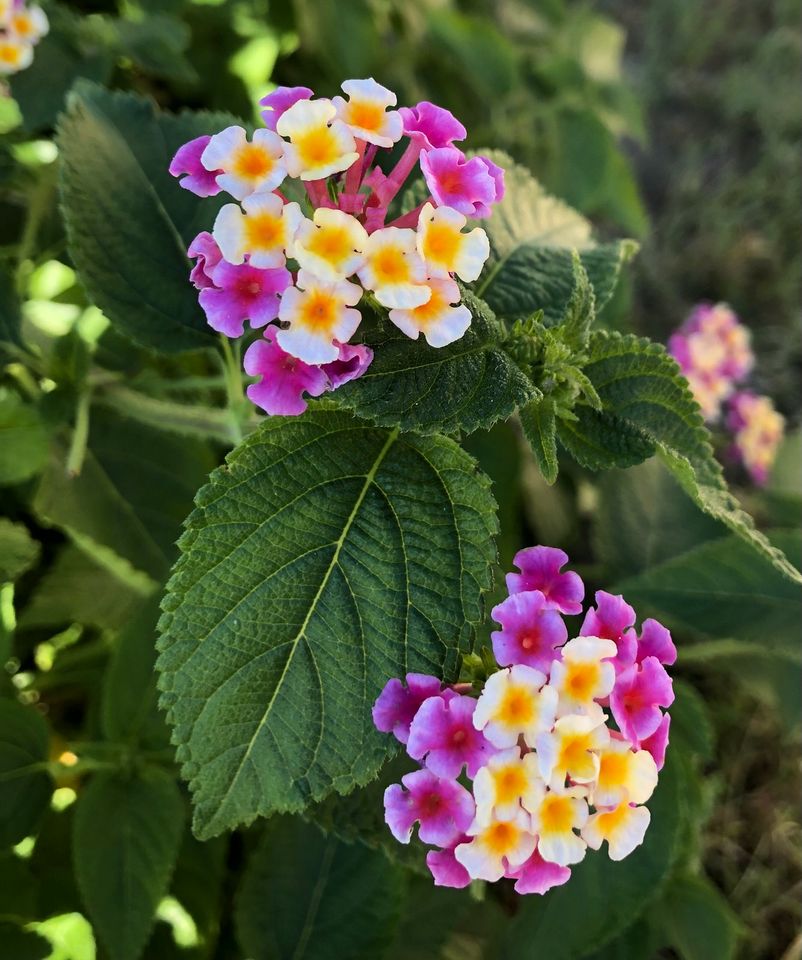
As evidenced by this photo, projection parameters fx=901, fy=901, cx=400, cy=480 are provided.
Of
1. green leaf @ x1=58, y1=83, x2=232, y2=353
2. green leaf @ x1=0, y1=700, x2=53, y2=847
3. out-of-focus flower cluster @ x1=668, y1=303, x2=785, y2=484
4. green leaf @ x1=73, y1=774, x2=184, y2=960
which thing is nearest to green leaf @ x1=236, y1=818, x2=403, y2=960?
green leaf @ x1=73, y1=774, x2=184, y2=960

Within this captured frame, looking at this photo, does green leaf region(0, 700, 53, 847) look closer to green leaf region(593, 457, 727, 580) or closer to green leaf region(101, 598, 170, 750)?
green leaf region(101, 598, 170, 750)

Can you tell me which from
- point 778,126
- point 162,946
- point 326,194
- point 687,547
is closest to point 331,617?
point 326,194

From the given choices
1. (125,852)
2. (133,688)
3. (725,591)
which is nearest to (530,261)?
(725,591)

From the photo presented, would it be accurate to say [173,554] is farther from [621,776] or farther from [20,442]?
[621,776]

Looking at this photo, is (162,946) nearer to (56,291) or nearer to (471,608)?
(471,608)

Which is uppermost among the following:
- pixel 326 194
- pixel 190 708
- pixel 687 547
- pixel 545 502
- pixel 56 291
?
pixel 326 194

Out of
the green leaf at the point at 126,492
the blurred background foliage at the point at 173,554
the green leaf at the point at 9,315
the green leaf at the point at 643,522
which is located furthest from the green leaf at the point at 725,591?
the green leaf at the point at 9,315
